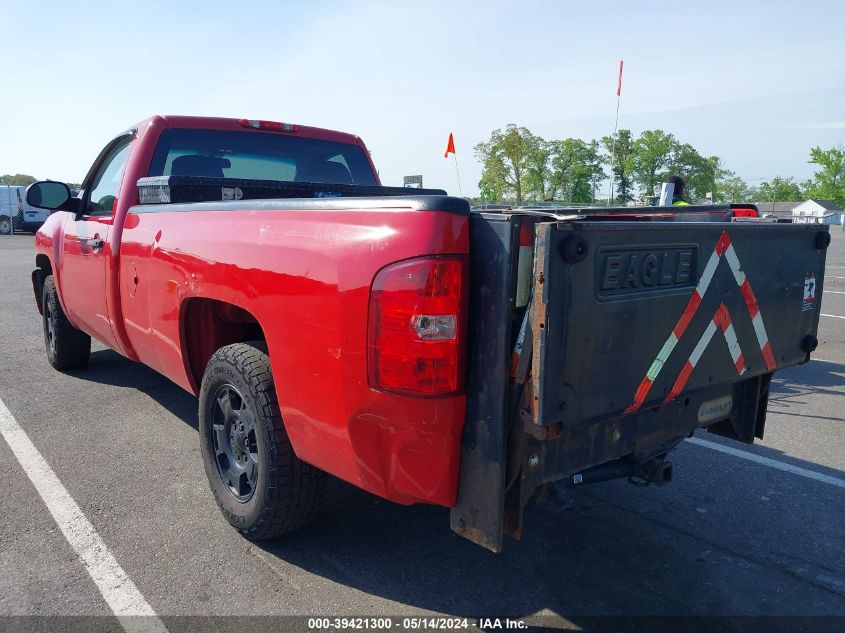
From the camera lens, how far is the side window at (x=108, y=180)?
15.2 feet

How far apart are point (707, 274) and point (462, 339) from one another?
1064mm

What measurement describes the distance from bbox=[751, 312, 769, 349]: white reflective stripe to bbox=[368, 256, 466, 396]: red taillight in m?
1.44

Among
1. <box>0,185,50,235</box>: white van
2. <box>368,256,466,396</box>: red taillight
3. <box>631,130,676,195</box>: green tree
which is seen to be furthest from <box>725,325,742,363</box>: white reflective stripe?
<box>631,130,676,195</box>: green tree

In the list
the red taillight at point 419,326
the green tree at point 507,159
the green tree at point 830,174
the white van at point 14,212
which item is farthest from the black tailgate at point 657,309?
the green tree at point 830,174

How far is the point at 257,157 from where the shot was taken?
190 inches

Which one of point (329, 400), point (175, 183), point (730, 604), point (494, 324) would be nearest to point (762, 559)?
point (730, 604)

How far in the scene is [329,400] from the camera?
250 cm

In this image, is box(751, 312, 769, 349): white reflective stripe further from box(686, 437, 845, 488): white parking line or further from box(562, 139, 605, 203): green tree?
box(562, 139, 605, 203): green tree

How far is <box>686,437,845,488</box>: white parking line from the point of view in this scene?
4020 mm

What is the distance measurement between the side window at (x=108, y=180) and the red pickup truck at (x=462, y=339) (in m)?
1.17

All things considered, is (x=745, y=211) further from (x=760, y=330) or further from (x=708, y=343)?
(x=708, y=343)

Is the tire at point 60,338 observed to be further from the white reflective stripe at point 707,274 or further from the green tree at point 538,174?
the green tree at point 538,174

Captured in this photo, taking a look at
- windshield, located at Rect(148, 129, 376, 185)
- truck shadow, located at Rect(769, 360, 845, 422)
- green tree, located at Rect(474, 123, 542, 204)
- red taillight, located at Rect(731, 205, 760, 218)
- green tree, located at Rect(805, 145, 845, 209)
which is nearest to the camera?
windshield, located at Rect(148, 129, 376, 185)

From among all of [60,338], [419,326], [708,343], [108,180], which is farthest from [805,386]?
[60,338]
